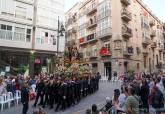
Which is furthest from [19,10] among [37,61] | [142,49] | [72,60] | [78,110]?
[142,49]

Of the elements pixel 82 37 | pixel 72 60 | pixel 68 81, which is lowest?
pixel 68 81

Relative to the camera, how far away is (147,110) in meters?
12.1

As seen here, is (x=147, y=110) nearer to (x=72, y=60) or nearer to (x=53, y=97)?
(x=53, y=97)

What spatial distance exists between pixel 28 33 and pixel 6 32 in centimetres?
317

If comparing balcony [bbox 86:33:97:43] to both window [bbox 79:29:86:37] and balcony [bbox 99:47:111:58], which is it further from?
balcony [bbox 99:47:111:58]

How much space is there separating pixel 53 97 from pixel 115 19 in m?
28.2

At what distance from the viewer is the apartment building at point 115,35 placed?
39.5 metres

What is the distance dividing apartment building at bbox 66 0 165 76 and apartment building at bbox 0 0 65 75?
32.1 feet

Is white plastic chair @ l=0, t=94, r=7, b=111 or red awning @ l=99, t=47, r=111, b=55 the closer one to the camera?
white plastic chair @ l=0, t=94, r=7, b=111

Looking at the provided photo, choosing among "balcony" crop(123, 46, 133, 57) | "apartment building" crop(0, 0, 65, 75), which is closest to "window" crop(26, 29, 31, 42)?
"apartment building" crop(0, 0, 65, 75)

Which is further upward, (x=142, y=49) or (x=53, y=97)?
(x=142, y=49)

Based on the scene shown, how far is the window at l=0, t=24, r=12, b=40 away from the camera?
89.2 feet

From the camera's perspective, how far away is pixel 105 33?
4084 cm

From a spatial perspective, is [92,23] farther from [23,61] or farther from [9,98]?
[9,98]
